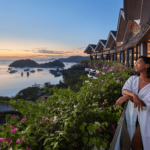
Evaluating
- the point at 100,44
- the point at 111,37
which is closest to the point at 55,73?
the point at 100,44

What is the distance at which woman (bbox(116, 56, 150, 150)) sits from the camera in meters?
2.04

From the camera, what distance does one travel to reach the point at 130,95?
2066 mm

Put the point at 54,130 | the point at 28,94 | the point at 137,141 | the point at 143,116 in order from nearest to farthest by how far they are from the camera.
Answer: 1. the point at 54,130
2. the point at 143,116
3. the point at 137,141
4. the point at 28,94

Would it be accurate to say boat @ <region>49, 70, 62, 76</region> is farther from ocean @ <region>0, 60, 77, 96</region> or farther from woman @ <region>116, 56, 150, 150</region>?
woman @ <region>116, 56, 150, 150</region>

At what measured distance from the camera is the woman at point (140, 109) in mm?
2035

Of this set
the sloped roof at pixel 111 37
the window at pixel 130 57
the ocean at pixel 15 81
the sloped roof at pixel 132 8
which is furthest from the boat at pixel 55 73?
the sloped roof at pixel 132 8

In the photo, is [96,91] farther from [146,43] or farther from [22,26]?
[22,26]

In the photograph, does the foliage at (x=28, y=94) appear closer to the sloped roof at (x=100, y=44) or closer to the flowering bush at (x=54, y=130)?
the sloped roof at (x=100, y=44)

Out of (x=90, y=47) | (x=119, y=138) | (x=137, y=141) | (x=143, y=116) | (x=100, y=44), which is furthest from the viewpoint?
(x=90, y=47)

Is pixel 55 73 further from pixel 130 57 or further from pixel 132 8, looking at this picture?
pixel 132 8

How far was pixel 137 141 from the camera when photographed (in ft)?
7.24

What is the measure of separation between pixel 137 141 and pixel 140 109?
Result: 0.62 metres

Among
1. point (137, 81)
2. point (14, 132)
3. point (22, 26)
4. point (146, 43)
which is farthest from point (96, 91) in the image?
point (22, 26)

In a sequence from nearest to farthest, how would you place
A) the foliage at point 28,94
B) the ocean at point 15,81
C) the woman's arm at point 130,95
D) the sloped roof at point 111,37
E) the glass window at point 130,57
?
the woman's arm at point 130,95
the glass window at point 130,57
the sloped roof at point 111,37
the foliage at point 28,94
the ocean at point 15,81
